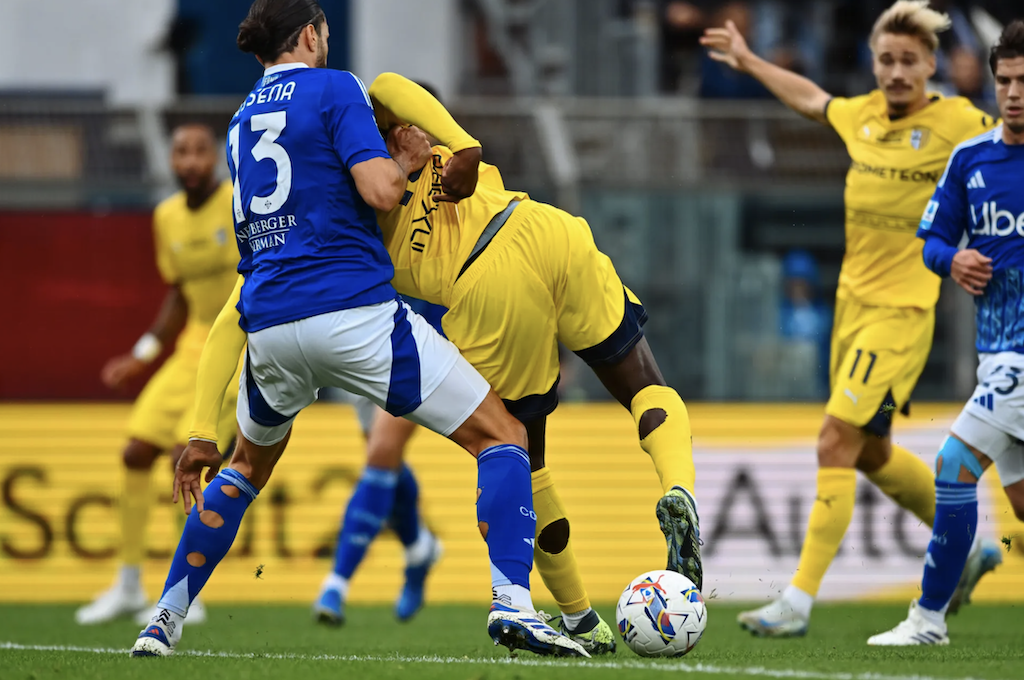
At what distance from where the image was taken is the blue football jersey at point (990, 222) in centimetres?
545

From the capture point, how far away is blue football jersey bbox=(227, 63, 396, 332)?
4.41m

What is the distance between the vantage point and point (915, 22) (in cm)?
636

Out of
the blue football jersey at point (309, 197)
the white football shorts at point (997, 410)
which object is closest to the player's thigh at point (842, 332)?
the white football shorts at point (997, 410)

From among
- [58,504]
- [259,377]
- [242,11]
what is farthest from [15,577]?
[242,11]

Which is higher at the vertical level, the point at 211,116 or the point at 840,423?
the point at 211,116

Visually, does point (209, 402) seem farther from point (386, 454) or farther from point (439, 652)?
point (386, 454)

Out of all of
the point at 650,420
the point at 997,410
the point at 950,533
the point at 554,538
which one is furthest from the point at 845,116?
the point at 554,538

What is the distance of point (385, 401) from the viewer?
4.47 metres

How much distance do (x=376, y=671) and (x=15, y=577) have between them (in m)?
5.83

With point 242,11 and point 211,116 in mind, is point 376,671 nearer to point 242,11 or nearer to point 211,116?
point 211,116

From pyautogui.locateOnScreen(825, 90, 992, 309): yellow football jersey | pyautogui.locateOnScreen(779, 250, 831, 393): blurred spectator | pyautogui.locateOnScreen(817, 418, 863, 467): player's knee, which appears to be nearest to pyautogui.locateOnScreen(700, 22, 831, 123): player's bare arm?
pyautogui.locateOnScreen(825, 90, 992, 309): yellow football jersey

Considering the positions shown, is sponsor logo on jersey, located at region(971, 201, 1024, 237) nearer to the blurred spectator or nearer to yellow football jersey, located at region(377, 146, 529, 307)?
yellow football jersey, located at region(377, 146, 529, 307)

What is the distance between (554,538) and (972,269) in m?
1.91

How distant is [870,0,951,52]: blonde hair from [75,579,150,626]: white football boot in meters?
5.10
